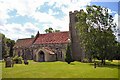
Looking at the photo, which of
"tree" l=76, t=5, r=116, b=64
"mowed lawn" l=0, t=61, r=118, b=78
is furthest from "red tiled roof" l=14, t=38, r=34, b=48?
"mowed lawn" l=0, t=61, r=118, b=78

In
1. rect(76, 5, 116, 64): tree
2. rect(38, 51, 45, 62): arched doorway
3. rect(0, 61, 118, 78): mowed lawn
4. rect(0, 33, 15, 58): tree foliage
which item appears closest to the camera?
rect(0, 61, 118, 78): mowed lawn

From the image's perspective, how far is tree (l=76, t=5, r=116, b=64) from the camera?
44.0m

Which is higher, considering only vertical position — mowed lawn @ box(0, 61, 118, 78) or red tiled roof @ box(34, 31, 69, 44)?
red tiled roof @ box(34, 31, 69, 44)

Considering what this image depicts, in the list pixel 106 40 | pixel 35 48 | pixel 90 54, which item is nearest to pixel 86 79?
pixel 106 40

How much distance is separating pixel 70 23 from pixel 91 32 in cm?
1579

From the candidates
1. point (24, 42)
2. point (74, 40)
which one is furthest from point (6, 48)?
point (74, 40)

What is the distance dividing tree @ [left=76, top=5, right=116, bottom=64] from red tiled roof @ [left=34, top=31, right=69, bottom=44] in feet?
46.4

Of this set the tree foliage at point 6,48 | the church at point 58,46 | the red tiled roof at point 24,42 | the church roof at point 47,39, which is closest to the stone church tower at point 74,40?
the church at point 58,46

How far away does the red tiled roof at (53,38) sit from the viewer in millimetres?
61319

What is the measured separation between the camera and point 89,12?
153 feet

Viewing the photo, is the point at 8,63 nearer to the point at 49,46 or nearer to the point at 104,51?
the point at 104,51

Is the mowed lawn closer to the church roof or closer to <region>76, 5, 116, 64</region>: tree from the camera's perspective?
<region>76, 5, 116, 64</region>: tree

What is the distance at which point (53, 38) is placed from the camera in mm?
63906

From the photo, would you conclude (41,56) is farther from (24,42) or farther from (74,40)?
(24,42)
